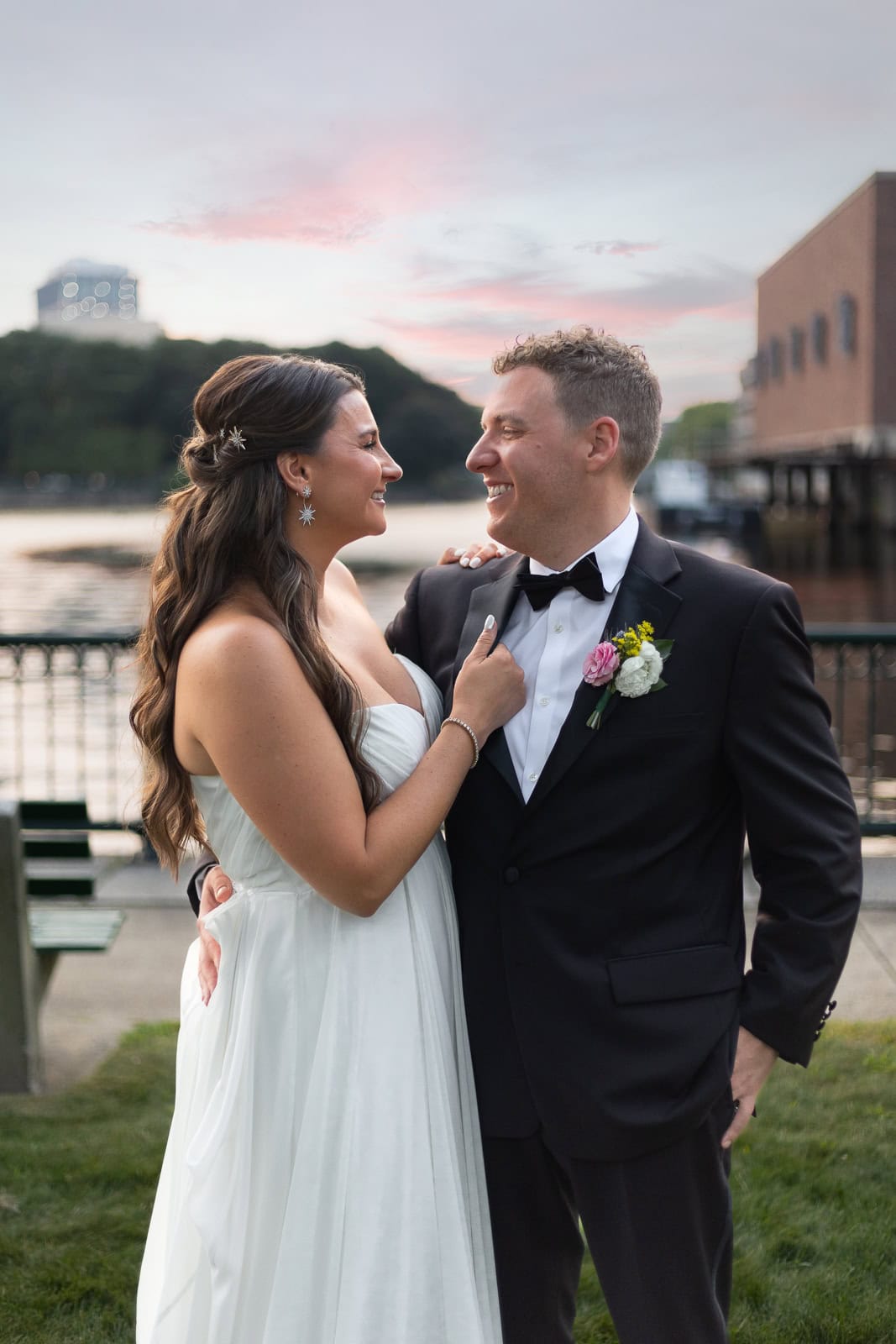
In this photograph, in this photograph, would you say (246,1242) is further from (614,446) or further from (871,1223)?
(871,1223)

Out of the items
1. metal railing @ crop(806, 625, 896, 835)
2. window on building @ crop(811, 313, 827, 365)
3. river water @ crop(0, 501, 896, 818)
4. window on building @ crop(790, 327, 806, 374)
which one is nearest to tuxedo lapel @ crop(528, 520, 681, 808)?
river water @ crop(0, 501, 896, 818)

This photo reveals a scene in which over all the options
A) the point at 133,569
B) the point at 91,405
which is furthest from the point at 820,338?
the point at 133,569

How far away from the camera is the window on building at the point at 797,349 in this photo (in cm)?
6234

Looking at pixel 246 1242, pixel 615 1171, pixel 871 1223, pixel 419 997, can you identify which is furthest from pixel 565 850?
pixel 871 1223

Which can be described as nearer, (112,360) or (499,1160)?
(499,1160)

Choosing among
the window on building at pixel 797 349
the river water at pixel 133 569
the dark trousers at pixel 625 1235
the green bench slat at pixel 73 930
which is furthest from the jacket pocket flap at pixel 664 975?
the window on building at pixel 797 349

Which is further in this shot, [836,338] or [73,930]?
[836,338]

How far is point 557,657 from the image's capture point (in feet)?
8.86

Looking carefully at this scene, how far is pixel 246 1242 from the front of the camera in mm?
2623

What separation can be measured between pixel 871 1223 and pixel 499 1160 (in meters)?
1.91

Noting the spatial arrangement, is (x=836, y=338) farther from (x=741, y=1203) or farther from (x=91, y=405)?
(x=741, y=1203)

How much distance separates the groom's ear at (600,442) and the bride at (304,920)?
0.47 m

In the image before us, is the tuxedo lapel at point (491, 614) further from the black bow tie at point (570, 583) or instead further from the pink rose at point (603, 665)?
the pink rose at point (603, 665)

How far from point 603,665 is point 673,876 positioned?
462 mm
